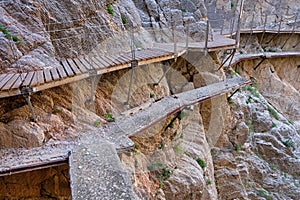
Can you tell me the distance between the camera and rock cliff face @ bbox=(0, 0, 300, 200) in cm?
622

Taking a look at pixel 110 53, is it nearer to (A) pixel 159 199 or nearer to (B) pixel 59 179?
(B) pixel 59 179

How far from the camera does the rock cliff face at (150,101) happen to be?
6.22 meters

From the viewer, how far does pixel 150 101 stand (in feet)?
28.8

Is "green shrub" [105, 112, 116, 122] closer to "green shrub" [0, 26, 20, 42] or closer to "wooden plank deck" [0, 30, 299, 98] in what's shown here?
"wooden plank deck" [0, 30, 299, 98]

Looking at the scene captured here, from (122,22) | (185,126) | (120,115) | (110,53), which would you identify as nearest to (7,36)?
(110,53)

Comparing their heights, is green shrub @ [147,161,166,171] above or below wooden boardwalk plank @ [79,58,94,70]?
below

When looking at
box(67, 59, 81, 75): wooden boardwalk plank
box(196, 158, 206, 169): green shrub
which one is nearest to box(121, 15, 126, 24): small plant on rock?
box(67, 59, 81, 75): wooden boardwalk plank

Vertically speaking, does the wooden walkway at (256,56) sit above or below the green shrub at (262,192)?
above

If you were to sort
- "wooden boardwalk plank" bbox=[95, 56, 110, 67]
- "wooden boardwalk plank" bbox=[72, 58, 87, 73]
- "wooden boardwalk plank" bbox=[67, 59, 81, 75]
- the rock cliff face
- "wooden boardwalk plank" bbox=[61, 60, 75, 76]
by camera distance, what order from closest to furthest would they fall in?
"wooden boardwalk plank" bbox=[61, 60, 75, 76]
"wooden boardwalk plank" bbox=[67, 59, 81, 75]
"wooden boardwalk plank" bbox=[72, 58, 87, 73]
the rock cliff face
"wooden boardwalk plank" bbox=[95, 56, 110, 67]

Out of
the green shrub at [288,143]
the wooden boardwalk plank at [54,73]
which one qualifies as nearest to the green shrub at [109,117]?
the wooden boardwalk plank at [54,73]

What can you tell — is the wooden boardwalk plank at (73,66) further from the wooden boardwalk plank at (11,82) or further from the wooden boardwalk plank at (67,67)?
the wooden boardwalk plank at (11,82)

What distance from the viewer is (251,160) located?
1190 centimetres

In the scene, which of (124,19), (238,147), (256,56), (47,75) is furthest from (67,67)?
(256,56)

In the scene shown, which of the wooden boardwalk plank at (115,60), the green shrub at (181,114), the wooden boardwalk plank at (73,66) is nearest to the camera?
the wooden boardwalk plank at (73,66)
